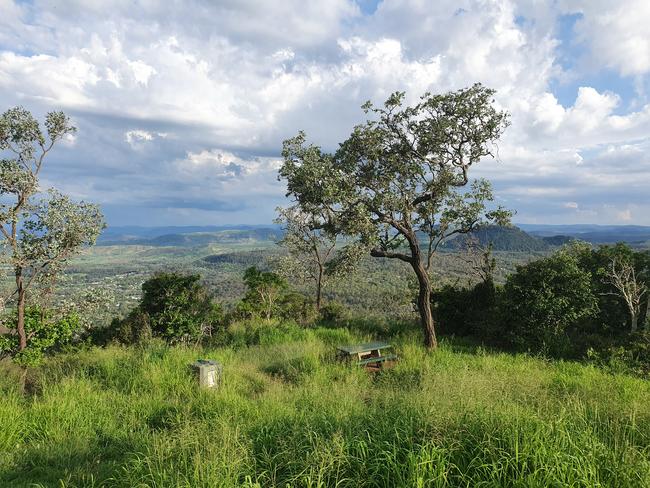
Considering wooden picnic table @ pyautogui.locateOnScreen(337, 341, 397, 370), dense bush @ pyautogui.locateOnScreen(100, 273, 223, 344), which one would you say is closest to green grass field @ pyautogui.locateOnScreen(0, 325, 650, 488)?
wooden picnic table @ pyautogui.locateOnScreen(337, 341, 397, 370)

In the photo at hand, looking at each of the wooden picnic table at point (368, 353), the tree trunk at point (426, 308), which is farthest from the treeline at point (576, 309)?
the wooden picnic table at point (368, 353)

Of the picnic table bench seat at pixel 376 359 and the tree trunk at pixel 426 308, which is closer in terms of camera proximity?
the picnic table bench seat at pixel 376 359

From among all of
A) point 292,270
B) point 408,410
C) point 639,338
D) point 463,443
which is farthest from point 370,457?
point 292,270

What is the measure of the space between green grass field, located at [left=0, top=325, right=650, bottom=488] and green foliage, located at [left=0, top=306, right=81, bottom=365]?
63cm

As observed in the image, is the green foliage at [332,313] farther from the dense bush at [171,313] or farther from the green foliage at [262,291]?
the dense bush at [171,313]

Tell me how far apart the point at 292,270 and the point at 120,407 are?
18669mm

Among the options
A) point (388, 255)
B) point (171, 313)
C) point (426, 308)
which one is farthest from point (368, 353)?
point (171, 313)

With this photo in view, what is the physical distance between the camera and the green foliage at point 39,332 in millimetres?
9177

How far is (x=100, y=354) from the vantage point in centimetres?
1138

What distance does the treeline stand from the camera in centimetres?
1175

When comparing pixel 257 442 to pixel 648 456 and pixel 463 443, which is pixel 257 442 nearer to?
pixel 463 443

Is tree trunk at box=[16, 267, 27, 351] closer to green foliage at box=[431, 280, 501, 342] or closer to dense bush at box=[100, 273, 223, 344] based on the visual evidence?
dense bush at box=[100, 273, 223, 344]

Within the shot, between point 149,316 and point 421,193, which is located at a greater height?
point 421,193

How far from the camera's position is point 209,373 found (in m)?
8.52
